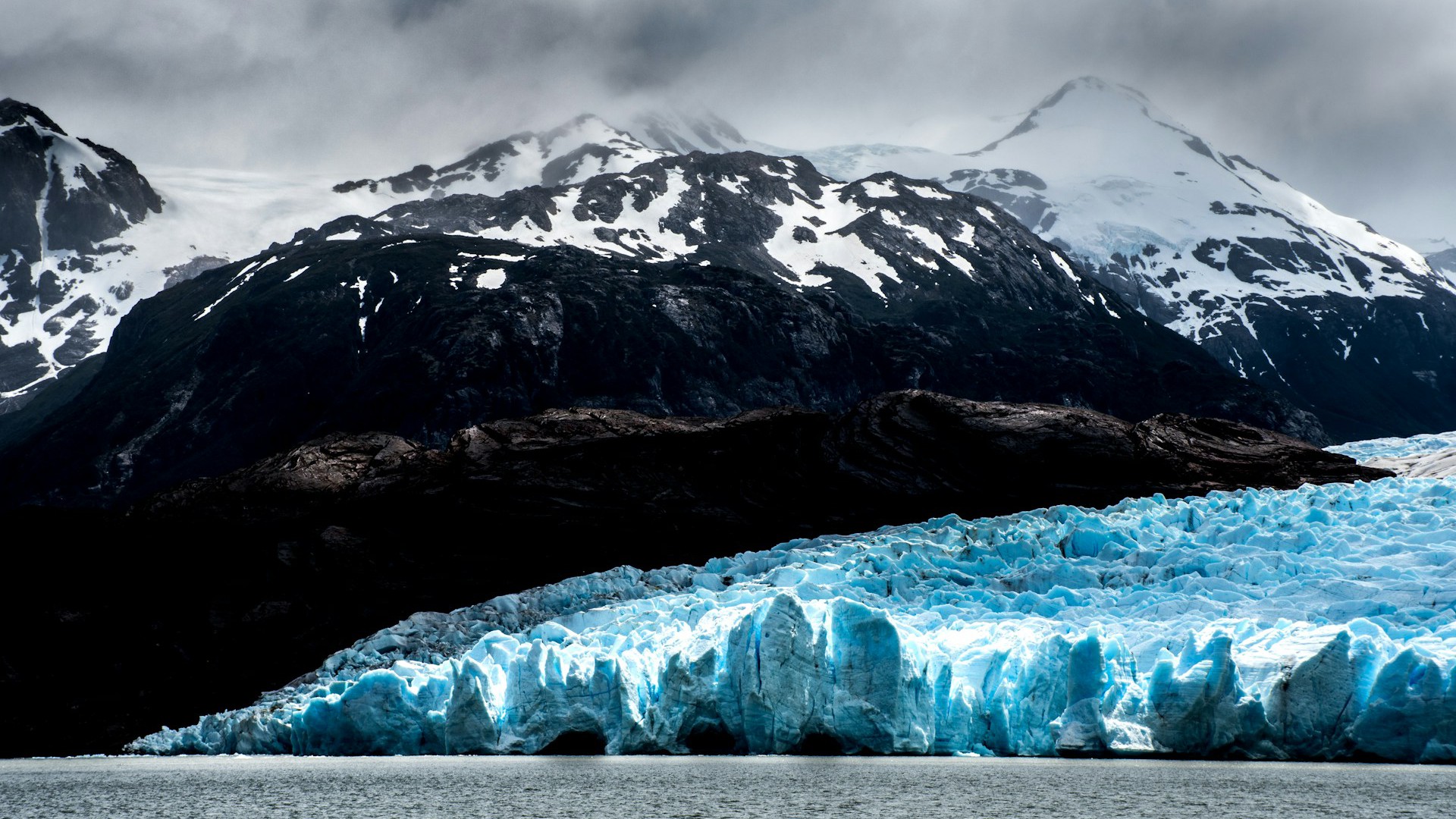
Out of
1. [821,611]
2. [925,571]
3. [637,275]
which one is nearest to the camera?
[821,611]

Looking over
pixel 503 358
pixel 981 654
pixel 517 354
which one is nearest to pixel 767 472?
pixel 981 654

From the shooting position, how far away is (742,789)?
125 ft

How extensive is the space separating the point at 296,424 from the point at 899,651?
334 feet

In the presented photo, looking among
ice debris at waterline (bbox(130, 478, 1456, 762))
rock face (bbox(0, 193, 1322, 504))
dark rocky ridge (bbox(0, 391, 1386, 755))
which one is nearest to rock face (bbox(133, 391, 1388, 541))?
dark rocky ridge (bbox(0, 391, 1386, 755))

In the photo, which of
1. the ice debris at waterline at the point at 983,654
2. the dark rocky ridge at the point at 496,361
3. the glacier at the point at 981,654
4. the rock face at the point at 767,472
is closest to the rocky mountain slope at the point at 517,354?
the dark rocky ridge at the point at 496,361

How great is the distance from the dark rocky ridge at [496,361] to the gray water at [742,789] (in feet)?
270

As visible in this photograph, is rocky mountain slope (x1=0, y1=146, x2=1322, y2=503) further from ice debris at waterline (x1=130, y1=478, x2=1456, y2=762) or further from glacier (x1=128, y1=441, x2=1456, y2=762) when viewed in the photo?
ice debris at waterline (x1=130, y1=478, x2=1456, y2=762)

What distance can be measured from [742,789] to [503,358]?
329 ft

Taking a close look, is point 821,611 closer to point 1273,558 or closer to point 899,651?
point 899,651

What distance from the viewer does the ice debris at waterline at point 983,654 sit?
38969 mm

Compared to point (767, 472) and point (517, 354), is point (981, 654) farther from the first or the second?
point (517, 354)

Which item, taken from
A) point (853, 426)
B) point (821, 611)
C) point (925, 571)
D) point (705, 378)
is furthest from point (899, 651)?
point (705, 378)

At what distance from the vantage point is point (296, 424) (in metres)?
132

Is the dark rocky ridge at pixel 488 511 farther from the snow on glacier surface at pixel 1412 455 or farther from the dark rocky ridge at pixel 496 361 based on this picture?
the dark rocky ridge at pixel 496 361
